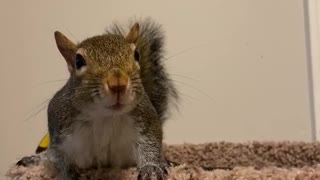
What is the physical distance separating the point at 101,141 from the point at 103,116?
5 centimetres

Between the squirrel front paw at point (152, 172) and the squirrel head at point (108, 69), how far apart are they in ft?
0.39

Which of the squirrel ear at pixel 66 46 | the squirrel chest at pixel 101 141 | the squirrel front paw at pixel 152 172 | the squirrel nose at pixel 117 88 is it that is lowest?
the squirrel front paw at pixel 152 172

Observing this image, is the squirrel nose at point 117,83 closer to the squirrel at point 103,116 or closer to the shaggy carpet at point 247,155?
the squirrel at point 103,116

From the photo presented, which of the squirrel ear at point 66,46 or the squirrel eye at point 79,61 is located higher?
the squirrel ear at point 66,46

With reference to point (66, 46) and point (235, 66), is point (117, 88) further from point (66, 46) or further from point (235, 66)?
point (235, 66)

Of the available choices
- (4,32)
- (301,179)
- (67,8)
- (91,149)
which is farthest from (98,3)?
(301,179)

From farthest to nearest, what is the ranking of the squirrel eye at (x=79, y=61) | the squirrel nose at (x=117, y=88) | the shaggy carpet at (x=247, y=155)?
the shaggy carpet at (x=247, y=155) < the squirrel eye at (x=79, y=61) < the squirrel nose at (x=117, y=88)

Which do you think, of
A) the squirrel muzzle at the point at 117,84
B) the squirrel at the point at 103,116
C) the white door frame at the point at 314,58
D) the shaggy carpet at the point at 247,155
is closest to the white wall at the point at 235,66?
the white door frame at the point at 314,58

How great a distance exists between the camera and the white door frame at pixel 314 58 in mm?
1506

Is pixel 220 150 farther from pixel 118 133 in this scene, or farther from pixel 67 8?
pixel 67 8

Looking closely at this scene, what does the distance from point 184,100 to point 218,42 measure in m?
0.19

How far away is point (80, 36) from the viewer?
1582 mm

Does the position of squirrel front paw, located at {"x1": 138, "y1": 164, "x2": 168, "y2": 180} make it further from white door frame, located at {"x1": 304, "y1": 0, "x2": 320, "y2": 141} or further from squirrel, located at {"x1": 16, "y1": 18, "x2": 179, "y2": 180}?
white door frame, located at {"x1": 304, "y1": 0, "x2": 320, "y2": 141}

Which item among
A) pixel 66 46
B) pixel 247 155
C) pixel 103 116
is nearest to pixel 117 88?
pixel 103 116
